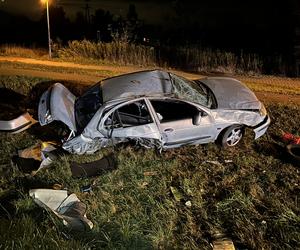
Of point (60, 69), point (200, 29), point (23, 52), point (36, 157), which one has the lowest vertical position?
point (36, 157)

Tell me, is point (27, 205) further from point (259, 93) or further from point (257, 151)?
point (259, 93)

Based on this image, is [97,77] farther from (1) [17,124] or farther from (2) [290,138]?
(2) [290,138]

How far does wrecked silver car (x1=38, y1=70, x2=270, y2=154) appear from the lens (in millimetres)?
7441

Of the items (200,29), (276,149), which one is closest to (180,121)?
(276,149)

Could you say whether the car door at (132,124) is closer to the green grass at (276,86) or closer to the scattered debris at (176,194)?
the scattered debris at (176,194)

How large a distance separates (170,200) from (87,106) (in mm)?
2375

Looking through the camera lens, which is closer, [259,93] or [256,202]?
[256,202]

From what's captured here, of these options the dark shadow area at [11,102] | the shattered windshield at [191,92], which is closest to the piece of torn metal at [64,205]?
the shattered windshield at [191,92]

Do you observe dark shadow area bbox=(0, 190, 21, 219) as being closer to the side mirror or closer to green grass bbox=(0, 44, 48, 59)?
the side mirror

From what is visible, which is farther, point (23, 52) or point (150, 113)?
point (23, 52)

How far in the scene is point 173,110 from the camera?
25.6 feet

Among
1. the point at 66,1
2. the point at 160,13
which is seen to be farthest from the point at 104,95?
the point at 66,1

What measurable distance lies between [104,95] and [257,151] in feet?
10.6

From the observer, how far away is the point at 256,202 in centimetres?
671
